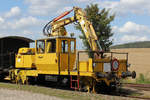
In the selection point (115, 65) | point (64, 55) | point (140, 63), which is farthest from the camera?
point (140, 63)

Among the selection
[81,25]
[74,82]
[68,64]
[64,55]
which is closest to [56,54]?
[64,55]

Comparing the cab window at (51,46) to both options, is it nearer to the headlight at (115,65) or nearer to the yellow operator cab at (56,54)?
the yellow operator cab at (56,54)

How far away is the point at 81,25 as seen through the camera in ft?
48.0

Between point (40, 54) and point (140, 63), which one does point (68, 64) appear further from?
point (140, 63)

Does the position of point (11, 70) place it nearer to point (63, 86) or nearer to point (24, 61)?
point (24, 61)

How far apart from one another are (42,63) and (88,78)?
3.18 m

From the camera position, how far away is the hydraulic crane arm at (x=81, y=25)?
45.6 feet

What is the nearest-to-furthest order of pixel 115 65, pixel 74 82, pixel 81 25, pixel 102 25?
1. pixel 115 65
2. pixel 74 82
3. pixel 81 25
4. pixel 102 25

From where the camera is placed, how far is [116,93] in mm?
12789

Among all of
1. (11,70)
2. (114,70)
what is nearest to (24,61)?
(11,70)

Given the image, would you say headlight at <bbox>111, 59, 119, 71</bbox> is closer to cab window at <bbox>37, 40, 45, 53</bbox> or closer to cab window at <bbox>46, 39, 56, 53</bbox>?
cab window at <bbox>46, 39, 56, 53</bbox>

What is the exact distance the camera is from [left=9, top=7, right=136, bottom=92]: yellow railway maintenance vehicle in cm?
1180

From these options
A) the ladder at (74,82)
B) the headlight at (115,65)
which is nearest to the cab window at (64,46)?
the ladder at (74,82)

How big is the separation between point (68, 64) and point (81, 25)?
308 cm
